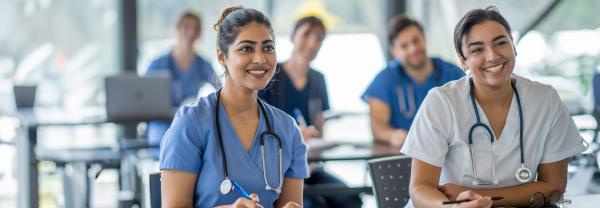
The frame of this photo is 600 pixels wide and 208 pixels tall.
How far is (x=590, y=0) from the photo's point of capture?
18.9 ft

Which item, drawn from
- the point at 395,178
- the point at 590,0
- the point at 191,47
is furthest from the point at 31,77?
the point at 395,178

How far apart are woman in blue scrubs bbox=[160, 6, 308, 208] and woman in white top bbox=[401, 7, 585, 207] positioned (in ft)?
1.06

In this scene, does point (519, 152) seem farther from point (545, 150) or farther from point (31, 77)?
point (31, 77)

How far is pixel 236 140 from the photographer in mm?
2250

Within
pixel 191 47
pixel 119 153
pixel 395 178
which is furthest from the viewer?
pixel 191 47

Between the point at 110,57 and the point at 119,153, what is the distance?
1.31 m

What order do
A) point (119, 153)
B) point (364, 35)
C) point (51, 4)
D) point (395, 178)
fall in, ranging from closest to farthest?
point (395, 178)
point (119, 153)
point (51, 4)
point (364, 35)

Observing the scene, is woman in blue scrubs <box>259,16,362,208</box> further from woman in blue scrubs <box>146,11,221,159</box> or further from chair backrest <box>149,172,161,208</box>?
chair backrest <box>149,172,161,208</box>

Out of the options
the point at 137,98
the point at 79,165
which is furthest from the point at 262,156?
the point at 79,165

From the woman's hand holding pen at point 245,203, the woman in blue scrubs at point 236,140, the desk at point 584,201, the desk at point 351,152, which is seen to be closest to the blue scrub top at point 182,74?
the desk at point 351,152

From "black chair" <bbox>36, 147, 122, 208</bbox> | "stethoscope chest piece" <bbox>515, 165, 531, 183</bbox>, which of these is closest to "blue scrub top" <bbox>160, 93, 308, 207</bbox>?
"stethoscope chest piece" <bbox>515, 165, 531, 183</bbox>

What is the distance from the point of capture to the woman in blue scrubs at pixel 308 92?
156 inches

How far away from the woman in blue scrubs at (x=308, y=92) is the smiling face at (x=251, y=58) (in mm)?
1602

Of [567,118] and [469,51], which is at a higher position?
[469,51]
